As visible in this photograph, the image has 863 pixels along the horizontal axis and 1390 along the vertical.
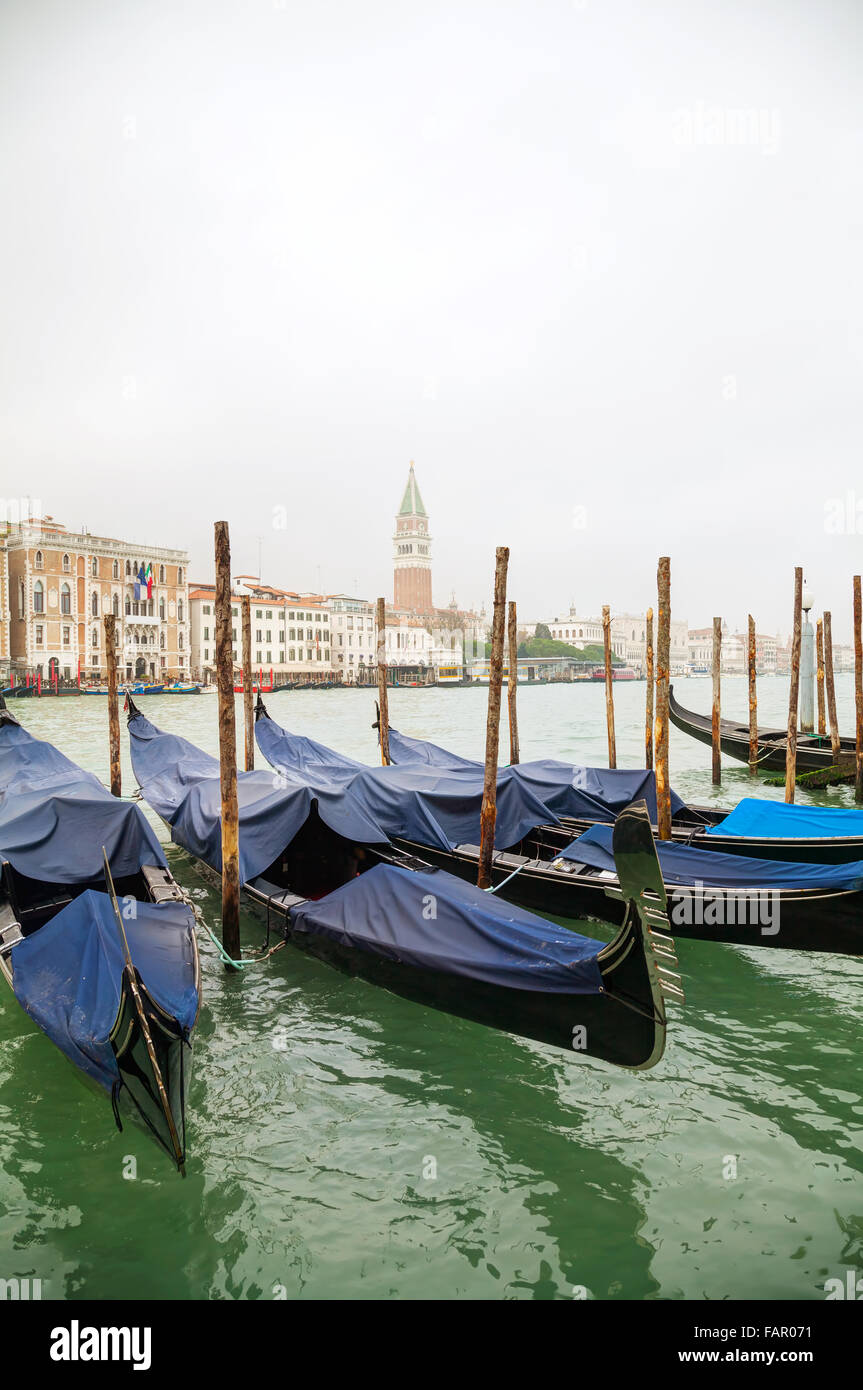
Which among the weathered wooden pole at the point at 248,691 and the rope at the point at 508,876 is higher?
the weathered wooden pole at the point at 248,691

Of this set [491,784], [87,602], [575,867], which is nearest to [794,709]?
[575,867]

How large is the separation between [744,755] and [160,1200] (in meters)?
10.9

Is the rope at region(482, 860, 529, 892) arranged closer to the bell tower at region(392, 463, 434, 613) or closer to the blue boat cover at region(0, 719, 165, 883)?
the blue boat cover at region(0, 719, 165, 883)

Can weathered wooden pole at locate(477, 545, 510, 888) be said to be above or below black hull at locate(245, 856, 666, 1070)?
above

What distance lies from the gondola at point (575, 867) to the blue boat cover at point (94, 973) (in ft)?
6.29

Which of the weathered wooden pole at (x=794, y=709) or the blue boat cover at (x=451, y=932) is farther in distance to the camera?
the weathered wooden pole at (x=794, y=709)

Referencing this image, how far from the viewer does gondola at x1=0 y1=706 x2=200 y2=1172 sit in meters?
2.55

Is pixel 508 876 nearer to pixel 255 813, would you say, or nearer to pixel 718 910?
pixel 718 910

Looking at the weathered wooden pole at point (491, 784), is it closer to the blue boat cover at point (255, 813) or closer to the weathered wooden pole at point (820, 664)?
the blue boat cover at point (255, 813)

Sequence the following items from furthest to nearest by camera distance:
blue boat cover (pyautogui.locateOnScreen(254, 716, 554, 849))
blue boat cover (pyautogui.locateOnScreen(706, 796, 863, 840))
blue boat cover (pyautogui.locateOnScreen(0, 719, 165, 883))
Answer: blue boat cover (pyautogui.locateOnScreen(254, 716, 554, 849)) → blue boat cover (pyautogui.locateOnScreen(706, 796, 863, 840)) → blue boat cover (pyautogui.locateOnScreen(0, 719, 165, 883))

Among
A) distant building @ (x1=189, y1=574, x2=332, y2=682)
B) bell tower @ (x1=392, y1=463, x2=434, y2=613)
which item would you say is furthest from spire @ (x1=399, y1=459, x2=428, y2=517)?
distant building @ (x1=189, y1=574, x2=332, y2=682)

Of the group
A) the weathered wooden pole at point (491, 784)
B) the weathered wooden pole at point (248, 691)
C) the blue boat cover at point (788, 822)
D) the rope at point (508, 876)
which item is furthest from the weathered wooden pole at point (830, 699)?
the weathered wooden pole at point (248, 691)

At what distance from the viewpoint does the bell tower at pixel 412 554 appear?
8419 centimetres
